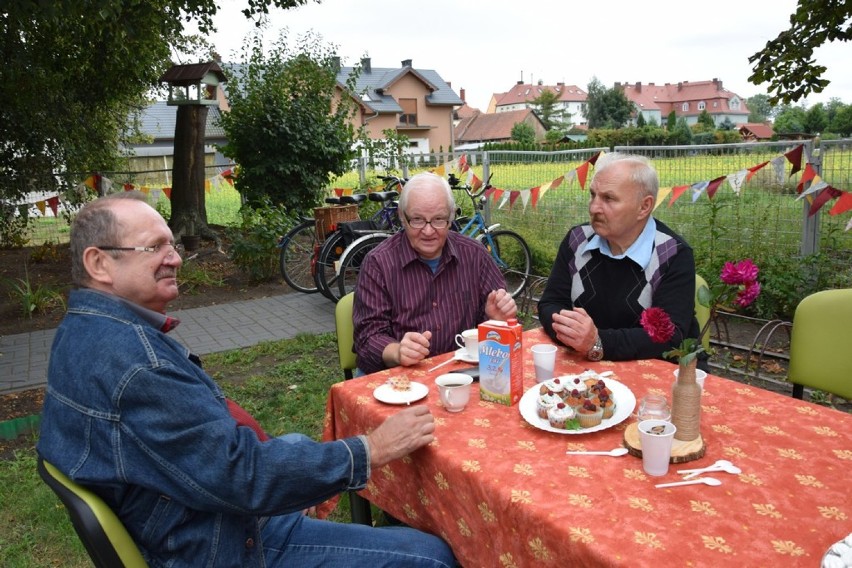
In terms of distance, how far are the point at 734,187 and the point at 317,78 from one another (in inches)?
267

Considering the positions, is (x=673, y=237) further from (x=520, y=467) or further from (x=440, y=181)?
(x=520, y=467)

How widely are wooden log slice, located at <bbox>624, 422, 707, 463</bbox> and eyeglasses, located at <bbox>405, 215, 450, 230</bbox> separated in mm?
1335

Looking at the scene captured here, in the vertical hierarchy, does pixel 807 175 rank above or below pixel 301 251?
above

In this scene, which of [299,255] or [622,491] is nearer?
[622,491]

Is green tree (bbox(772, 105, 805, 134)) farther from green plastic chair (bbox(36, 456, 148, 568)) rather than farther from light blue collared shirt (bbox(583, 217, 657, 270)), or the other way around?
green plastic chair (bbox(36, 456, 148, 568))

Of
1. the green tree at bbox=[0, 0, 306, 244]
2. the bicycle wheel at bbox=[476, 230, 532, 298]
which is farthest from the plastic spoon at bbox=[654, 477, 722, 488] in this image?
the green tree at bbox=[0, 0, 306, 244]

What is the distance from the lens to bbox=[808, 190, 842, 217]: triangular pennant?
4.22m

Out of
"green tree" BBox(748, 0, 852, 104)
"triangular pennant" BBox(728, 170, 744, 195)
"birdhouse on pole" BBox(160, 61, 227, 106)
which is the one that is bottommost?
"triangular pennant" BBox(728, 170, 744, 195)

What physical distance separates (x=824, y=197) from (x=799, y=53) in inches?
54.5

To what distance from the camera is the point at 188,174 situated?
9.72m

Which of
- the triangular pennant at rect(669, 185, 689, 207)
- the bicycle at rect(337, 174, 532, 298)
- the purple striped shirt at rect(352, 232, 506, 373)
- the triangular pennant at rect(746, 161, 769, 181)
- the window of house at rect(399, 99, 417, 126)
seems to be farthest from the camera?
the window of house at rect(399, 99, 417, 126)

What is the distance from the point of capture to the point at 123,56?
32.0ft

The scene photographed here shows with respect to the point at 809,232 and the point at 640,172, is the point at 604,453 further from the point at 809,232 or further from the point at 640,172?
the point at 809,232

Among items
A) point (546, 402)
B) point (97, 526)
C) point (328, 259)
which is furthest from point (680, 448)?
point (328, 259)
